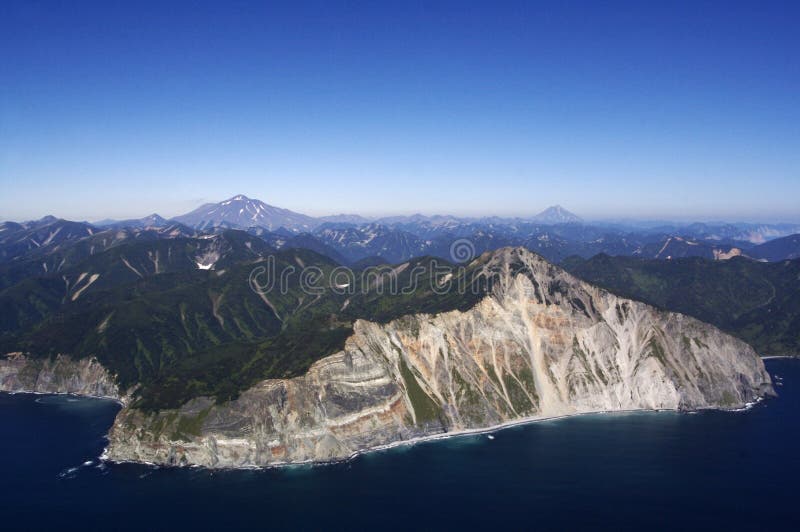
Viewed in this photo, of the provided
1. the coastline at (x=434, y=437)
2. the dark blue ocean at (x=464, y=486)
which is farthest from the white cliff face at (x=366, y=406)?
the dark blue ocean at (x=464, y=486)

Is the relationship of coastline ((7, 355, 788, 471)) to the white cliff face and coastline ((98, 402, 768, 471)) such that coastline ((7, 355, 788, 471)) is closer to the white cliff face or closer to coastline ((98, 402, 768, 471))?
coastline ((98, 402, 768, 471))

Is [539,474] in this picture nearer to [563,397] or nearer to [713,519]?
[713,519]

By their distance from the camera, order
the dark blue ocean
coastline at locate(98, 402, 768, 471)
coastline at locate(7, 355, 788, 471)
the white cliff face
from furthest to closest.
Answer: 1. the white cliff face
2. coastline at locate(7, 355, 788, 471)
3. coastline at locate(98, 402, 768, 471)
4. the dark blue ocean

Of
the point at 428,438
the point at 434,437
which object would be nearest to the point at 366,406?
the point at 428,438

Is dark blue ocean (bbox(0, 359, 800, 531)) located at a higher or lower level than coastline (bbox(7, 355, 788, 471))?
higher

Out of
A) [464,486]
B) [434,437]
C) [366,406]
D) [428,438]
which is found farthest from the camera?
[434,437]

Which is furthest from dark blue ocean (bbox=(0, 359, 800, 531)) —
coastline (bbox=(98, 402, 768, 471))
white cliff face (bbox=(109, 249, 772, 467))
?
white cliff face (bbox=(109, 249, 772, 467))

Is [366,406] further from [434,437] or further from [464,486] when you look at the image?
[464,486]

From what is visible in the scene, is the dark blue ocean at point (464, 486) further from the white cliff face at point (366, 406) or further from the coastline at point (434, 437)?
the white cliff face at point (366, 406)

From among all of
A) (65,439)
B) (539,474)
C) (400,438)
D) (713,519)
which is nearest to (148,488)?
(65,439)
